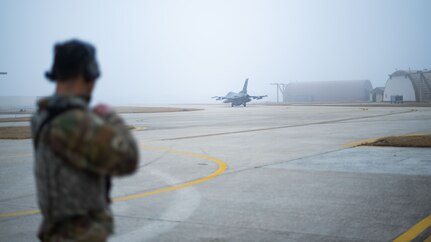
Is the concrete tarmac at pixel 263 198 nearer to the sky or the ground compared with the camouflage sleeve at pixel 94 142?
nearer to the ground

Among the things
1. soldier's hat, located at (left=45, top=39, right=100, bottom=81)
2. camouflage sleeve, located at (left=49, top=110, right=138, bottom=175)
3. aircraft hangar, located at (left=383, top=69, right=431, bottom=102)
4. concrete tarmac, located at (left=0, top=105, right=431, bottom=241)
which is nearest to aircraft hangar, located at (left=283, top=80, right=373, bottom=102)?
aircraft hangar, located at (left=383, top=69, right=431, bottom=102)

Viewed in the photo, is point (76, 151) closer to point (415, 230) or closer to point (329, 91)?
point (415, 230)

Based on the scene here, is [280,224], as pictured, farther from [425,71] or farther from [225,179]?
[425,71]

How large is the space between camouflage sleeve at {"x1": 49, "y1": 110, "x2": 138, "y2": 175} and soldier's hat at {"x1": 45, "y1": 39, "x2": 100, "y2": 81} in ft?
0.95

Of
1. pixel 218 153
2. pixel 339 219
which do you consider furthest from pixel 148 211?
pixel 218 153

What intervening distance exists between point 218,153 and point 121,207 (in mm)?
8359

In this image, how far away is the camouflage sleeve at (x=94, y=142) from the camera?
261cm

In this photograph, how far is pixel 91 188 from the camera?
2875 millimetres

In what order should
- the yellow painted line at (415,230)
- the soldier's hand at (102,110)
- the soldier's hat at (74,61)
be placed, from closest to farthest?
the soldier's hand at (102,110) < the soldier's hat at (74,61) < the yellow painted line at (415,230)

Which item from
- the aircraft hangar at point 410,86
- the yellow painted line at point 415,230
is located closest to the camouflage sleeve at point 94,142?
the yellow painted line at point 415,230

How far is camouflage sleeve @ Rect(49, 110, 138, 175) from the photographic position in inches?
103

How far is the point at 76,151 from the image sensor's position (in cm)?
265

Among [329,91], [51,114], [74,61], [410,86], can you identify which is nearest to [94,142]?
[51,114]

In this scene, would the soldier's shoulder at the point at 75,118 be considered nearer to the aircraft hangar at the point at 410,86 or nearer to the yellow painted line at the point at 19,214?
the yellow painted line at the point at 19,214
